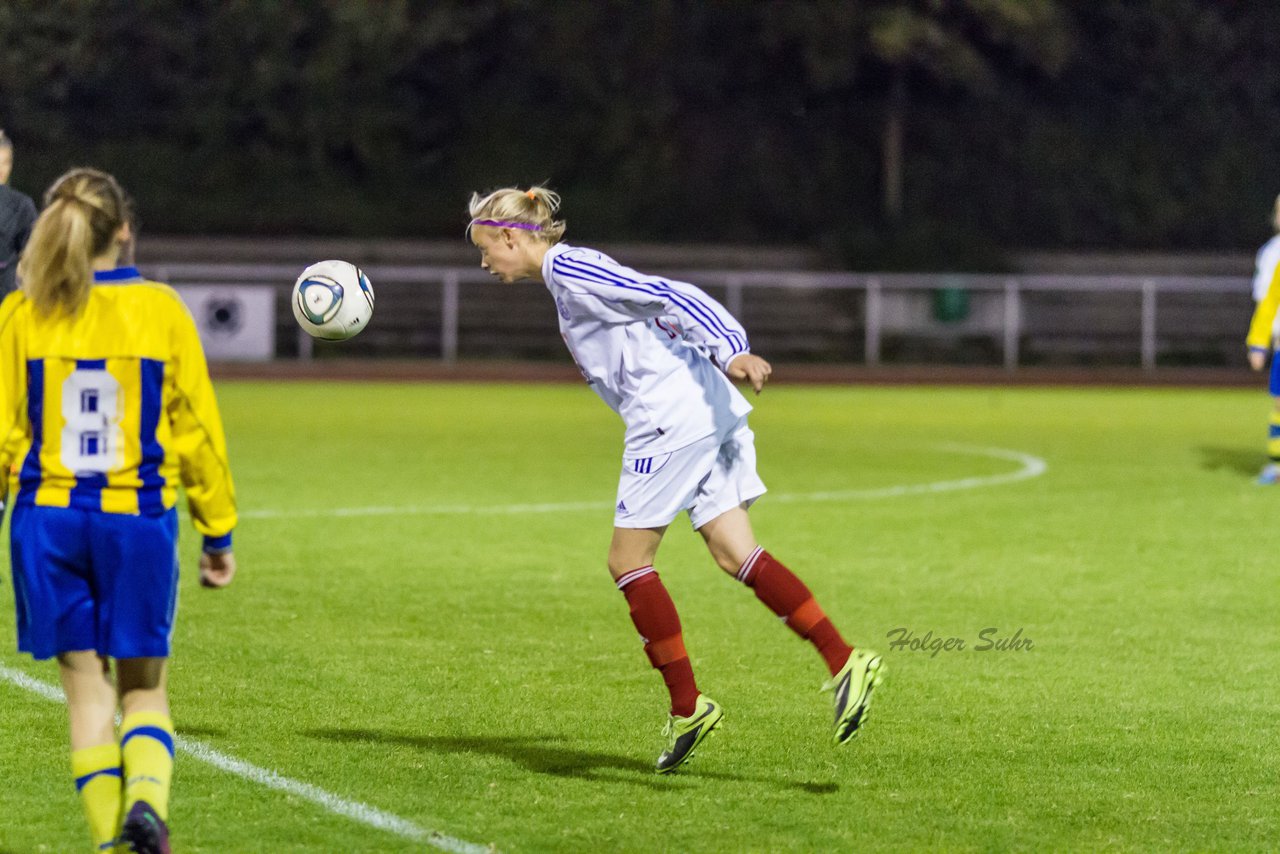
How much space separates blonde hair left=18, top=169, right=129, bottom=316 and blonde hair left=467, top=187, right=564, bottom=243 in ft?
5.70

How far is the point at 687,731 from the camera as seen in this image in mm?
5555

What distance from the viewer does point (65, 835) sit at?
15.7ft

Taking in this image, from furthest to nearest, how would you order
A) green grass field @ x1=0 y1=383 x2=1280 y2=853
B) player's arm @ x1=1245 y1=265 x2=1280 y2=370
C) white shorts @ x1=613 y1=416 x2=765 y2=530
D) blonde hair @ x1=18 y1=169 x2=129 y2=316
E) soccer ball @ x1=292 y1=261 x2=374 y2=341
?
player's arm @ x1=1245 y1=265 x2=1280 y2=370, soccer ball @ x1=292 y1=261 x2=374 y2=341, white shorts @ x1=613 y1=416 x2=765 y2=530, green grass field @ x1=0 y1=383 x2=1280 y2=853, blonde hair @ x1=18 y1=169 x2=129 y2=316

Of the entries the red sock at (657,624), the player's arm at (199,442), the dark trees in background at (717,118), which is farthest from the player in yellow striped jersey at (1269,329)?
the dark trees in background at (717,118)

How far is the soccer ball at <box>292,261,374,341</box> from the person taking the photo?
21.9 feet

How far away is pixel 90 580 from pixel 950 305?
2738 centimetres

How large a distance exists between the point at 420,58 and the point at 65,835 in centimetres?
3528

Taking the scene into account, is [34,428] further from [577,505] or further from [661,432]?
[577,505]

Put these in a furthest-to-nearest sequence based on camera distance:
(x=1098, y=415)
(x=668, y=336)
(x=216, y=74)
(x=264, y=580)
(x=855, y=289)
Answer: (x=216, y=74) < (x=855, y=289) < (x=1098, y=415) < (x=264, y=580) < (x=668, y=336)

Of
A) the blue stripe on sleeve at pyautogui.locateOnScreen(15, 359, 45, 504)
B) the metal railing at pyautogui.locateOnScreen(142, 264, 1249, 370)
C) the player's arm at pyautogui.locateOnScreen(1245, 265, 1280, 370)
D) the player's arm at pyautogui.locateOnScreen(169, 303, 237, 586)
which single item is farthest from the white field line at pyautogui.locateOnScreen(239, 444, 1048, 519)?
the metal railing at pyautogui.locateOnScreen(142, 264, 1249, 370)

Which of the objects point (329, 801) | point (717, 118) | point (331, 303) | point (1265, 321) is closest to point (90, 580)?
point (329, 801)

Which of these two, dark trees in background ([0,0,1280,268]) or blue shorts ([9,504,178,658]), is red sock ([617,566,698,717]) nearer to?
blue shorts ([9,504,178,658])

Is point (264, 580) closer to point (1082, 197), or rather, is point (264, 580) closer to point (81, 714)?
point (81, 714)

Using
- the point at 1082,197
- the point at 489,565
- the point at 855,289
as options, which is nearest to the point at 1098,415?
the point at 855,289
